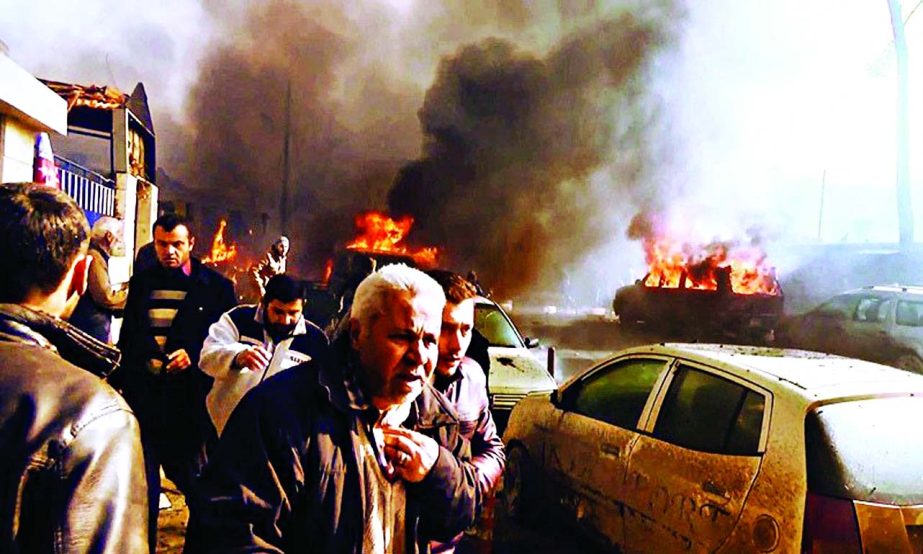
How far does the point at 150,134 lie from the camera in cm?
1608

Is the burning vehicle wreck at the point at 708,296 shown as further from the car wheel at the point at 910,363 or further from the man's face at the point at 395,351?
the man's face at the point at 395,351

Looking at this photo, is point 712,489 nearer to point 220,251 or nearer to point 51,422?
point 51,422

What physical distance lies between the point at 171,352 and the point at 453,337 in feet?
6.87

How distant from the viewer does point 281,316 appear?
12.7 feet

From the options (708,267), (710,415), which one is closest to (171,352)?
(710,415)

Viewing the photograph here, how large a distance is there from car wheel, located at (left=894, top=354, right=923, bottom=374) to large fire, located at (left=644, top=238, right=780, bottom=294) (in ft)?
22.2

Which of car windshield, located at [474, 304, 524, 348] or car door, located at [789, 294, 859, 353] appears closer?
car windshield, located at [474, 304, 524, 348]

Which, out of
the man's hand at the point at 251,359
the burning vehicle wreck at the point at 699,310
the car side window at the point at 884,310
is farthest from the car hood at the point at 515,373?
the burning vehicle wreck at the point at 699,310

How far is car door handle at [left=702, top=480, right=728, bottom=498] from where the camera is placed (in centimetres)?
343

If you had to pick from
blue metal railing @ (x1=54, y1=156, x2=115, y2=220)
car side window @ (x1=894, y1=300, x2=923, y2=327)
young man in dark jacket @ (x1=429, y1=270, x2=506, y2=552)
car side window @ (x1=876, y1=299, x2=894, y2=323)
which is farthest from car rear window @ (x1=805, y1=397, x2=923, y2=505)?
car side window @ (x1=876, y1=299, x2=894, y2=323)

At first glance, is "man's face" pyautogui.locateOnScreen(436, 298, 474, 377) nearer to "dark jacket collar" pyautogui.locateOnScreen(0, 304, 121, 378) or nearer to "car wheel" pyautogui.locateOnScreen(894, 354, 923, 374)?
"dark jacket collar" pyautogui.locateOnScreen(0, 304, 121, 378)

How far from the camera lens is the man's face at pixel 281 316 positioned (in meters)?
3.87

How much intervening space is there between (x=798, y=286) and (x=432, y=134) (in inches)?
591

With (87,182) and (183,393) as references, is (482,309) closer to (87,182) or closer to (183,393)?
(183,393)
